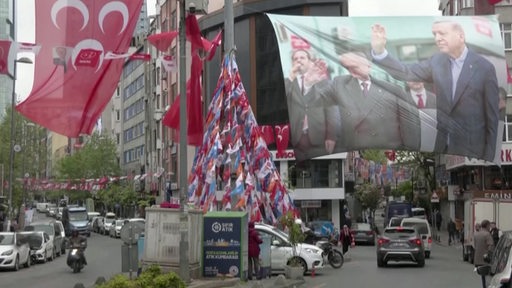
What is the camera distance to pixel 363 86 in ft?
103

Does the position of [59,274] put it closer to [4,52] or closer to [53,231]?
[53,231]

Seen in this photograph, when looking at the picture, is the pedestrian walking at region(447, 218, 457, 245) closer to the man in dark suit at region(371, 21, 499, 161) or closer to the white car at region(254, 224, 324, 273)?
the man in dark suit at region(371, 21, 499, 161)

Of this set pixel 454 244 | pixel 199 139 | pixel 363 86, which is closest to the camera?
pixel 199 139

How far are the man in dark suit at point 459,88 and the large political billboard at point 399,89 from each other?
0.12 feet

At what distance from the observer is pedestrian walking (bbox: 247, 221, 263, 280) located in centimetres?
2423

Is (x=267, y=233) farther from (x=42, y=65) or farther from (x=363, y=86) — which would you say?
(x=42, y=65)

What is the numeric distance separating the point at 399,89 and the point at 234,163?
7.24m

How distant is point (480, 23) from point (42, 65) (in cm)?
2141

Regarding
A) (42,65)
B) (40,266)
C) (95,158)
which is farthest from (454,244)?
(95,158)

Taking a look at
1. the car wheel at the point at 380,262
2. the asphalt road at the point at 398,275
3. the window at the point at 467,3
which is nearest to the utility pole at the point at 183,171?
the asphalt road at the point at 398,275

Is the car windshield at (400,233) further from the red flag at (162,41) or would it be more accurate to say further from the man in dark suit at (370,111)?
the red flag at (162,41)

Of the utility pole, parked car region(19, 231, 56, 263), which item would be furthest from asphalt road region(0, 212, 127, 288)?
the utility pole

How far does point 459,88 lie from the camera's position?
31250 millimetres

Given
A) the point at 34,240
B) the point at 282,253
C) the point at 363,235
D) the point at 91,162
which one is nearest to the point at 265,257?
the point at 282,253
